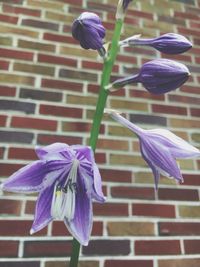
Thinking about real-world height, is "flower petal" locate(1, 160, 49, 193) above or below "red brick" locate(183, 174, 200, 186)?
above

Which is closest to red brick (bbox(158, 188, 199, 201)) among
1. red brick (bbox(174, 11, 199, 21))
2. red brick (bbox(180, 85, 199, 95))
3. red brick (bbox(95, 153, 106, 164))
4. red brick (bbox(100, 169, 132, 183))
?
red brick (bbox(100, 169, 132, 183))

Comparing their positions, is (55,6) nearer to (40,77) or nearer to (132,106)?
(40,77)

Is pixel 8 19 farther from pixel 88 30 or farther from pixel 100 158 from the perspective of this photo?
pixel 88 30

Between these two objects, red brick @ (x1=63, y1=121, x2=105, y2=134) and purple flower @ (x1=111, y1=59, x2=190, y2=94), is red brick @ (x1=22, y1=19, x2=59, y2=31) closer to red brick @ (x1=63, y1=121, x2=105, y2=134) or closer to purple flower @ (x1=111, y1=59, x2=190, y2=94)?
red brick @ (x1=63, y1=121, x2=105, y2=134)

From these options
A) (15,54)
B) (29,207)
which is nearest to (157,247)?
(29,207)

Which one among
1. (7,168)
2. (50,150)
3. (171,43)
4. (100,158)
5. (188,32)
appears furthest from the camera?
(188,32)

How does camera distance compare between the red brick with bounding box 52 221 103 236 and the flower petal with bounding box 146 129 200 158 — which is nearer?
the flower petal with bounding box 146 129 200 158

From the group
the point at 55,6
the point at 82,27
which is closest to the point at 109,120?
the point at 55,6
